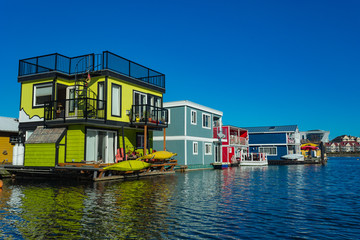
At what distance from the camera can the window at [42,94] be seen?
2600 cm

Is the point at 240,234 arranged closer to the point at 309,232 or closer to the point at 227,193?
the point at 309,232

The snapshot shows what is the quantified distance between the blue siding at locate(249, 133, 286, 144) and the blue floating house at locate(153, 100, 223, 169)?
1066 inches

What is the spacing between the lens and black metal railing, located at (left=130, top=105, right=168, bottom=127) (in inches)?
1069

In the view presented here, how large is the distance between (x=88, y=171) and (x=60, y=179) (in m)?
3.63

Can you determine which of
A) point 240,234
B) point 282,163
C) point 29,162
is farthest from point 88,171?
point 282,163

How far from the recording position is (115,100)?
25.9 metres

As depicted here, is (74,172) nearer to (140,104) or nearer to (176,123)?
(140,104)

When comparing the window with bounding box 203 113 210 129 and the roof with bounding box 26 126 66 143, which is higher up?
the window with bounding box 203 113 210 129

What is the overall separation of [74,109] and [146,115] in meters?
5.75

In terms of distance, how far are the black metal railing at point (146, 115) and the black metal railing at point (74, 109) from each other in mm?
3161

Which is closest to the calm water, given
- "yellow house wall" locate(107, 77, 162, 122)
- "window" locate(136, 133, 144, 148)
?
"yellow house wall" locate(107, 77, 162, 122)

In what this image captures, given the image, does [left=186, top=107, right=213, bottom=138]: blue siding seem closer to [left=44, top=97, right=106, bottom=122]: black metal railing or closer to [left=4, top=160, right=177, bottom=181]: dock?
[left=4, top=160, right=177, bottom=181]: dock

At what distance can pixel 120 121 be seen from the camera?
2625 centimetres

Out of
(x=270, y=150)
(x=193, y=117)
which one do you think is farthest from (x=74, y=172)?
(x=270, y=150)
